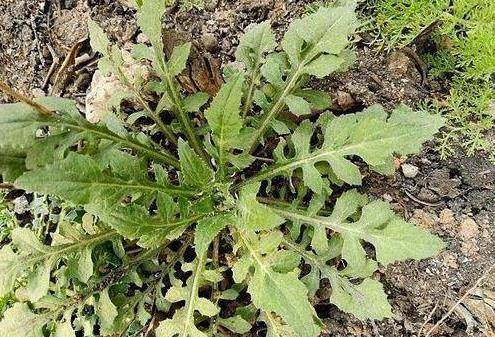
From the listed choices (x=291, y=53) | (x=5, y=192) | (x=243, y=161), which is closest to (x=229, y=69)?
(x=291, y=53)

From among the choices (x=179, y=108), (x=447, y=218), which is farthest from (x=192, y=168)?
(x=447, y=218)

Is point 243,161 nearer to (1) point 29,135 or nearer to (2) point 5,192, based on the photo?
(1) point 29,135

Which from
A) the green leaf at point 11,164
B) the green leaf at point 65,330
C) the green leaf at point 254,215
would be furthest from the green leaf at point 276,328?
the green leaf at point 11,164

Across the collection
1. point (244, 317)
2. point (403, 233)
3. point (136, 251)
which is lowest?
point (244, 317)

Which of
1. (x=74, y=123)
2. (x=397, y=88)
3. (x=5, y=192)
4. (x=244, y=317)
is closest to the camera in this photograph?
(x=74, y=123)

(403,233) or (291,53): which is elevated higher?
(291,53)

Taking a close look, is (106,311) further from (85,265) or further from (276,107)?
(276,107)

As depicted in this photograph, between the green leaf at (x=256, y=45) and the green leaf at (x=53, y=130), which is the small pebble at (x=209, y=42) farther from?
the green leaf at (x=53, y=130)
